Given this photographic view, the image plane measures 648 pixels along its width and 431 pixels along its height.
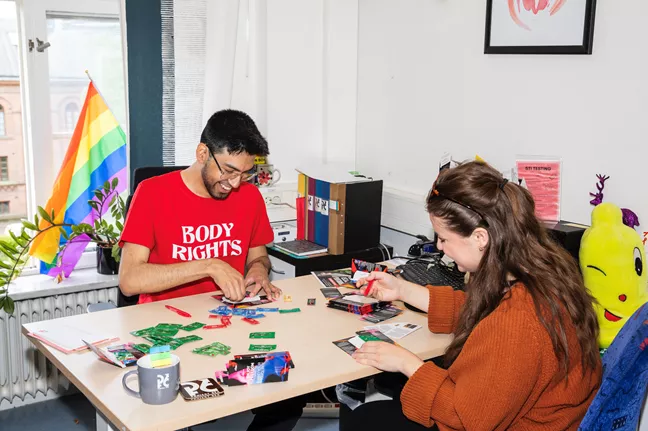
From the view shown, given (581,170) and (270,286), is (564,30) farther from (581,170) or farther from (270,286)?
(270,286)

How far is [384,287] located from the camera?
7.64ft

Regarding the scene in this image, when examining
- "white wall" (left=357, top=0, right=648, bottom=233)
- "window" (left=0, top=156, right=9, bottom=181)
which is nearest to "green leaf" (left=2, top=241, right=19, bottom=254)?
"window" (left=0, top=156, right=9, bottom=181)

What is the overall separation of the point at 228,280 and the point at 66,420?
1.47 meters

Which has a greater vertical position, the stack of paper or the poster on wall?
the poster on wall

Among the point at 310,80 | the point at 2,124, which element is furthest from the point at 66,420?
the point at 310,80

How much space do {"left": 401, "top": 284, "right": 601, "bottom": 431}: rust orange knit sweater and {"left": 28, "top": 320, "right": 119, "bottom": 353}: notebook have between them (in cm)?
92

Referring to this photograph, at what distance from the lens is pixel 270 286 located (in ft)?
8.08

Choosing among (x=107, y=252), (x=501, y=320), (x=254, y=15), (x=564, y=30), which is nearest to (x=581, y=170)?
(x=564, y=30)

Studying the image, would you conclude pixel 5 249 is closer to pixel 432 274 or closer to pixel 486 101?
pixel 432 274

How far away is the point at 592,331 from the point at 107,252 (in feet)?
8.05

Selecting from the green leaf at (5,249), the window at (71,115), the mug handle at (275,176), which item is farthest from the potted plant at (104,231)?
the mug handle at (275,176)

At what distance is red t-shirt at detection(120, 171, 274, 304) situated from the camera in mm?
2395

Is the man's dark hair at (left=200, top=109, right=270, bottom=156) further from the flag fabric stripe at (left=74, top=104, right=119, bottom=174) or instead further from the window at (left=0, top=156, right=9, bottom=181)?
the window at (left=0, top=156, right=9, bottom=181)

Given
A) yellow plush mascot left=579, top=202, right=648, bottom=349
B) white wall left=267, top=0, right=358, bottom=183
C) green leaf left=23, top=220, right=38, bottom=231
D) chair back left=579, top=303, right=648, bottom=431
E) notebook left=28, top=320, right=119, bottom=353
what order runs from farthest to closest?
white wall left=267, top=0, right=358, bottom=183, green leaf left=23, top=220, right=38, bottom=231, yellow plush mascot left=579, top=202, right=648, bottom=349, notebook left=28, top=320, right=119, bottom=353, chair back left=579, top=303, right=648, bottom=431
